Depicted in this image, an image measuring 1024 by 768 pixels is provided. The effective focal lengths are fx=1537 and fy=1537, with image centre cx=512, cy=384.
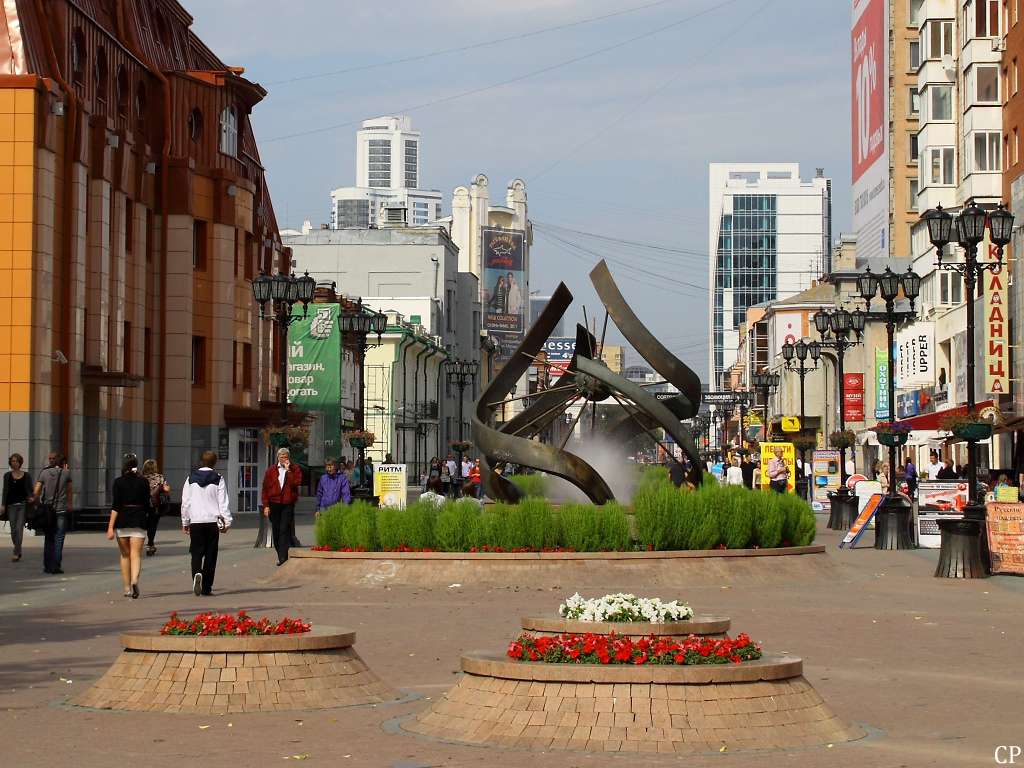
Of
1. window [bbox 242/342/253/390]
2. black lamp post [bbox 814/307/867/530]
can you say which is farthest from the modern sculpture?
window [bbox 242/342/253/390]

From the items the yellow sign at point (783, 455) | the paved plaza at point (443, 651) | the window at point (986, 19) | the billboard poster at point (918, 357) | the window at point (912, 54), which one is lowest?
the paved plaza at point (443, 651)

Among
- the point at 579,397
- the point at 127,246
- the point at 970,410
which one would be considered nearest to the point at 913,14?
the point at 127,246

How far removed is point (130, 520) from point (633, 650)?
10.6 metres

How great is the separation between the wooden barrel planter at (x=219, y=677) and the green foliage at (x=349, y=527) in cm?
1064

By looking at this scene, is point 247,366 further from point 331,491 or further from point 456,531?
point 456,531

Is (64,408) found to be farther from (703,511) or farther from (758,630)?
(758,630)

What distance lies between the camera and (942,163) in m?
62.4

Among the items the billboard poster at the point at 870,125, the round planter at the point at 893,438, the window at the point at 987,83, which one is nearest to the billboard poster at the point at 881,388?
the window at the point at 987,83

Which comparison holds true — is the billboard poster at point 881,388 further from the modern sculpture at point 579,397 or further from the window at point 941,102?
the modern sculpture at point 579,397

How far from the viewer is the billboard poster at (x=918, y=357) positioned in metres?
56.5

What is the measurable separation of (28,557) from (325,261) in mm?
70250

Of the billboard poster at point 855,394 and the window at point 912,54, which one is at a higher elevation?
the window at point 912,54

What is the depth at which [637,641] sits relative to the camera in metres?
8.49

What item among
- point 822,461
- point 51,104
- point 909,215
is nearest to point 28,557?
point 51,104
